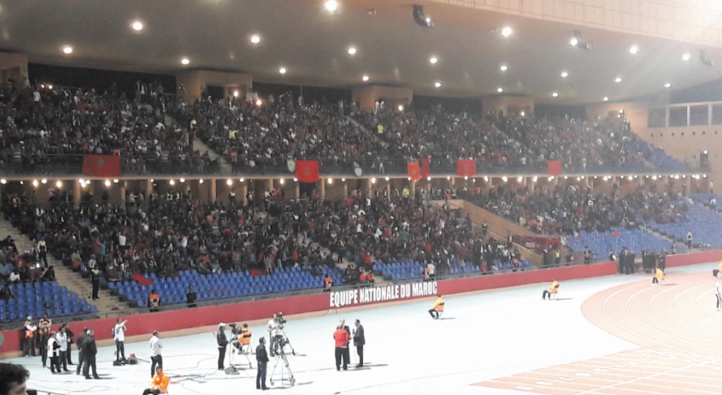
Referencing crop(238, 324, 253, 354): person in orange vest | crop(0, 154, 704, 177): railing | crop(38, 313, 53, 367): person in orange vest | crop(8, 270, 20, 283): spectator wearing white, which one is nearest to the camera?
crop(238, 324, 253, 354): person in orange vest

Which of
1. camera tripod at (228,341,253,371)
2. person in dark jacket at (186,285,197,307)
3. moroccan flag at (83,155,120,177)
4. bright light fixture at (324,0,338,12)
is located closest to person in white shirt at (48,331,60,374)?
camera tripod at (228,341,253,371)

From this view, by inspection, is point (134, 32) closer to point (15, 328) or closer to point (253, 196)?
point (253, 196)

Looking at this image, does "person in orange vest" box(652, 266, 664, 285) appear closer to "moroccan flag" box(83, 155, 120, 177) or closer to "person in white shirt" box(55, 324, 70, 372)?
"moroccan flag" box(83, 155, 120, 177)

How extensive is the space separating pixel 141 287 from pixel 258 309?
4.43 m

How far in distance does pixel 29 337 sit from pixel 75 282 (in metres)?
5.01

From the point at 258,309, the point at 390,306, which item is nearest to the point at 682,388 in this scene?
the point at 258,309

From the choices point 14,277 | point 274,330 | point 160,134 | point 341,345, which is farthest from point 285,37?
point 341,345

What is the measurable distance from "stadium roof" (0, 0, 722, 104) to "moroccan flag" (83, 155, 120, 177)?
5.02m

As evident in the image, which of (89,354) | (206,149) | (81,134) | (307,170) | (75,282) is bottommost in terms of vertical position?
(89,354)

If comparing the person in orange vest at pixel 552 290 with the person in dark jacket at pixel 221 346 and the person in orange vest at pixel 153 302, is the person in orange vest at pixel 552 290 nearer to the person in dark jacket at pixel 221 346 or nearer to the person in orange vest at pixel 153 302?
the person in orange vest at pixel 153 302

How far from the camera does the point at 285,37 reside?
129ft

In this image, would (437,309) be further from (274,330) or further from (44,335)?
(44,335)

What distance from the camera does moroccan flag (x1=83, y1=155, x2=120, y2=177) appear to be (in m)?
36.1

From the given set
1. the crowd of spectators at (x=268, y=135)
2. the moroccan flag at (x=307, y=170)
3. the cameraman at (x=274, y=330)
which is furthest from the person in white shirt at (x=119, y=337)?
the moroccan flag at (x=307, y=170)
